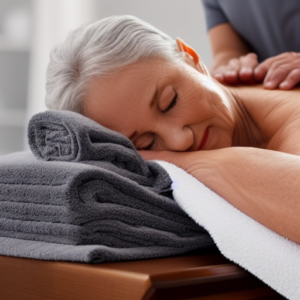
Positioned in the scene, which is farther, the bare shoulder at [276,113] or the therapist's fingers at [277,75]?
the therapist's fingers at [277,75]

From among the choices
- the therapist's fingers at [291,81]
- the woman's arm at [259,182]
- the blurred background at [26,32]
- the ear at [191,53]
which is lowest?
the blurred background at [26,32]

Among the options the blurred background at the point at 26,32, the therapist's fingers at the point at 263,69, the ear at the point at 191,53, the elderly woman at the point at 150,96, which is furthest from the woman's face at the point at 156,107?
the blurred background at the point at 26,32

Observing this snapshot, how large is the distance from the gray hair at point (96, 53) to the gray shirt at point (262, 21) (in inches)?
25.7

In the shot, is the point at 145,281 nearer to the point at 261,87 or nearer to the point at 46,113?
the point at 46,113

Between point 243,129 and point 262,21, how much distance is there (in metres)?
0.64

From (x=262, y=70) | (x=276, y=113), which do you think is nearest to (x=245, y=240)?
(x=276, y=113)

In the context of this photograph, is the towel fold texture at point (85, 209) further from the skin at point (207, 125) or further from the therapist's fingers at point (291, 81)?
the therapist's fingers at point (291, 81)

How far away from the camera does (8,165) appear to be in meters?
0.90

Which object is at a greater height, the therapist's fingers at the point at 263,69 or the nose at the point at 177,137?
the therapist's fingers at the point at 263,69

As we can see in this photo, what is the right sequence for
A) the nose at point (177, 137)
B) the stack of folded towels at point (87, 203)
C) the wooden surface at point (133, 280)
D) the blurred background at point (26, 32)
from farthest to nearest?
the blurred background at point (26, 32), the nose at point (177, 137), the stack of folded towels at point (87, 203), the wooden surface at point (133, 280)

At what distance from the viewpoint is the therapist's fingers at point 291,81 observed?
134 cm

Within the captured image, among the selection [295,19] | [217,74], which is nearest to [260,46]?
[295,19]

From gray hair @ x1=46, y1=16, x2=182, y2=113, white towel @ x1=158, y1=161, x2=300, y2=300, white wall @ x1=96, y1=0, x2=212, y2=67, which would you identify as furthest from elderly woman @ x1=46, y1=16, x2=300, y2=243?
white wall @ x1=96, y1=0, x2=212, y2=67

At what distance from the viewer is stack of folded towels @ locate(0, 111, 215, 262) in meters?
0.78
